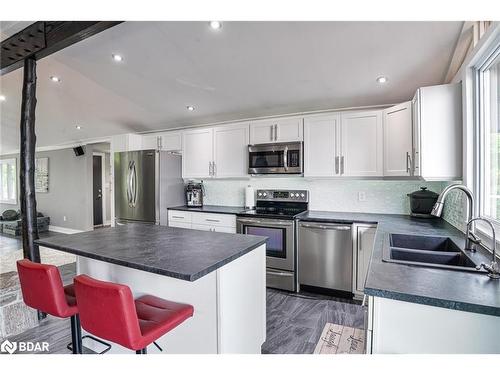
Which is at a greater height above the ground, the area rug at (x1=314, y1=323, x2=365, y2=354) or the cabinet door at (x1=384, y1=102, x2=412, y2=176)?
the cabinet door at (x1=384, y1=102, x2=412, y2=176)

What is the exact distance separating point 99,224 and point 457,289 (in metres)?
8.19

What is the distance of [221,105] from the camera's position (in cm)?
381

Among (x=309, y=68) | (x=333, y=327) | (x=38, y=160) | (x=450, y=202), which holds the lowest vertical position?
(x=333, y=327)

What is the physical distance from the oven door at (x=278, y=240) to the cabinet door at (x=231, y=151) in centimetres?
85

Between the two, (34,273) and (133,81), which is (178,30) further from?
(34,273)

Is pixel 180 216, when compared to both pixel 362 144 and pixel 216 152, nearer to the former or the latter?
pixel 216 152

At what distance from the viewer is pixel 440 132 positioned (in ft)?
7.20

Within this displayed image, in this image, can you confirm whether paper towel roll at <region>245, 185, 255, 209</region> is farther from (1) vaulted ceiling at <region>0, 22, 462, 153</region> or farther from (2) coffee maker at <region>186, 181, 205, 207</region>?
(1) vaulted ceiling at <region>0, 22, 462, 153</region>

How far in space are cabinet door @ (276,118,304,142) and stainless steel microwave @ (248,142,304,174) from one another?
8 centimetres

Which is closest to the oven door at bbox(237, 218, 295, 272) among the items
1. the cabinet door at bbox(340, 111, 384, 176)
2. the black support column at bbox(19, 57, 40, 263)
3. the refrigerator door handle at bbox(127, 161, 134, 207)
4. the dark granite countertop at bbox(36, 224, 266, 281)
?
the cabinet door at bbox(340, 111, 384, 176)

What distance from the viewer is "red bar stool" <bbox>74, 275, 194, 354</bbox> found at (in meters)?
1.21

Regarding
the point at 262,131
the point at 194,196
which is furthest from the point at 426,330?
the point at 194,196

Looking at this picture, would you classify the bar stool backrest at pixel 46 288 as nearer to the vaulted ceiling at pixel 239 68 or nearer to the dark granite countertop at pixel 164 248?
the dark granite countertop at pixel 164 248
